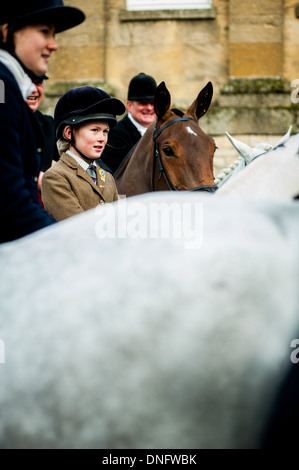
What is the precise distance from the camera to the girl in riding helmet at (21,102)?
55.9 inches

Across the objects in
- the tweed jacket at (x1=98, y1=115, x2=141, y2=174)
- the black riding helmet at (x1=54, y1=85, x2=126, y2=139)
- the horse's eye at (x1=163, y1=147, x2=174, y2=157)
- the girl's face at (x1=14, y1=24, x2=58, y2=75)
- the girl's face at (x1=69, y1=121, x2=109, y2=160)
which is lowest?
the tweed jacket at (x1=98, y1=115, x2=141, y2=174)

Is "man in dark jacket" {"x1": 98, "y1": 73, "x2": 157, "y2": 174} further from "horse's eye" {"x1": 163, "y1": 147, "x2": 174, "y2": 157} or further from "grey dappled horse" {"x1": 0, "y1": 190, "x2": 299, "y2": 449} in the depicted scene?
"grey dappled horse" {"x1": 0, "y1": 190, "x2": 299, "y2": 449}

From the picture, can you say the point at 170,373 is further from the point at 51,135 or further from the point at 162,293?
the point at 51,135

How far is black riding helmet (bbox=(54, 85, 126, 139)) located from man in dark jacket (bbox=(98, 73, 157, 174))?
5.53 ft

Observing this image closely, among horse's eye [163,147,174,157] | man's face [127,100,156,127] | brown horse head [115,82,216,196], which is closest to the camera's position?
brown horse head [115,82,216,196]

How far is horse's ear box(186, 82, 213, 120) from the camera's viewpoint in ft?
14.0

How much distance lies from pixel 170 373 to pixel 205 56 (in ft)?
25.8

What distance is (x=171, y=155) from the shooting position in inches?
152

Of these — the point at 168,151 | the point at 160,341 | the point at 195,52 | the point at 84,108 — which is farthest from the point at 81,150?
the point at 195,52

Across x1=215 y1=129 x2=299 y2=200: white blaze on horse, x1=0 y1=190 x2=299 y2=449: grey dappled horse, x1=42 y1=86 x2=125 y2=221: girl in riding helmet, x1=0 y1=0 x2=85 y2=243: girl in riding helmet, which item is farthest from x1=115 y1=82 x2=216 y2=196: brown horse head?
x1=0 y1=190 x2=299 y2=449: grey dappled horse

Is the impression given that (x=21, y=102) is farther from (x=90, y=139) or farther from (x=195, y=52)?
(x=195, y=52)

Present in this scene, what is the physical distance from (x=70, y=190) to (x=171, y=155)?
122cm

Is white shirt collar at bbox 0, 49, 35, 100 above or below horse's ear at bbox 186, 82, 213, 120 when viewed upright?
above

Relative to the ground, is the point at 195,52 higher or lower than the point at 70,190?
higher
